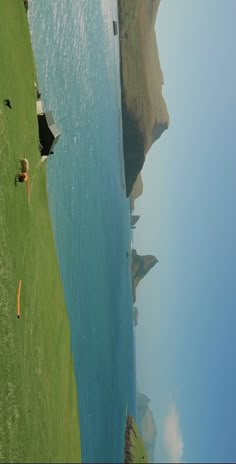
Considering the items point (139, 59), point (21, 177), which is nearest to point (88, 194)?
point (21, 177)

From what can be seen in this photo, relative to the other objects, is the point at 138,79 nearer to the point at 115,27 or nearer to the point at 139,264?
the point at 115,27

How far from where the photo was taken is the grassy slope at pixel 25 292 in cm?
1512

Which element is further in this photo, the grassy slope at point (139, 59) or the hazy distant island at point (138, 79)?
the hazy distant island at point (138, 79)

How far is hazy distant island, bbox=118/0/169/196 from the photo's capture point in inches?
2349

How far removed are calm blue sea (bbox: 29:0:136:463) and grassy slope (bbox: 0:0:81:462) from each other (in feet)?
13.6

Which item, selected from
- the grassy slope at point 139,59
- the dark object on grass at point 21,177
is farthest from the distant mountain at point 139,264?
the dark object on grass at point 21,177

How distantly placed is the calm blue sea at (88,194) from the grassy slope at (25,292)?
415 cm

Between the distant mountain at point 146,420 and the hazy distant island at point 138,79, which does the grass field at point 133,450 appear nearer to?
the hazy distant island at point 138,79

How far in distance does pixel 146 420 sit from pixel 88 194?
8063 cm

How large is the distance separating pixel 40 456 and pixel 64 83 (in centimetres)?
2050

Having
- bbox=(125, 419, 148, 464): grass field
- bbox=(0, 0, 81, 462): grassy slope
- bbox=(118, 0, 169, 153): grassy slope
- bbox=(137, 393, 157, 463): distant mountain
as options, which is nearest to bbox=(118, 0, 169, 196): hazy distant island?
bbox=(118, 0, 169, 153): grassy slope

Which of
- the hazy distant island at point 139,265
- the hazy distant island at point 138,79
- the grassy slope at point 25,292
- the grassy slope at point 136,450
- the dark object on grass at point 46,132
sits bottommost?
the grassy slope at point 136,450

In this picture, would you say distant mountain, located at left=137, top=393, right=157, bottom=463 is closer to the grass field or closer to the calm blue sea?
the grass field

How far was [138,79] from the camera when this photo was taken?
210 feet
